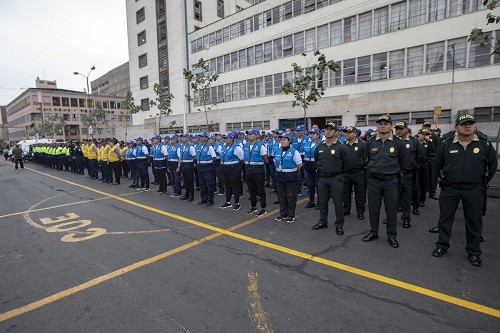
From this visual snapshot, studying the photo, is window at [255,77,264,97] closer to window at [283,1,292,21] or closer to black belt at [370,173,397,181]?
window at [283,1,292,21]

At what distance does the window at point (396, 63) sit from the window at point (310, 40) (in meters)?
6.52

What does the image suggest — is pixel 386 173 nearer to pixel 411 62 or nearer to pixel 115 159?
pixel 115 159

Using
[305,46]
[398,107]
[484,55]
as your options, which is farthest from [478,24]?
[305,46]

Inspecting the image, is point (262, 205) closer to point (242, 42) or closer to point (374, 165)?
point (374, 165)

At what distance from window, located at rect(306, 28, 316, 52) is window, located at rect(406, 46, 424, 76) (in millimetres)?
7608

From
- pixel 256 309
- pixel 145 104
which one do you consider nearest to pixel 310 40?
pixel 256 309

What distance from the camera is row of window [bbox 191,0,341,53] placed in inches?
957

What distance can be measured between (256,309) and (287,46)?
26.3 m

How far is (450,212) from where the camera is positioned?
453cm

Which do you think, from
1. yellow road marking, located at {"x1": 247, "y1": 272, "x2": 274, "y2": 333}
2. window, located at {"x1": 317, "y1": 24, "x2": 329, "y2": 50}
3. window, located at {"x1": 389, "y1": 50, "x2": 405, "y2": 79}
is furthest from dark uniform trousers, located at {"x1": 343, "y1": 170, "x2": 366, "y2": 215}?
window, located at {"x1": 317, "y1": 24, "x2": 329, "y2": 50}

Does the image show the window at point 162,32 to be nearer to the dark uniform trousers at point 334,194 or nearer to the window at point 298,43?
the window at point 298,43

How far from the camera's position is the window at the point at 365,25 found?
2092 cm

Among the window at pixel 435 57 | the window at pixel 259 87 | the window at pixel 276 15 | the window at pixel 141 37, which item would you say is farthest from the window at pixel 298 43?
the window at pixel 141 37

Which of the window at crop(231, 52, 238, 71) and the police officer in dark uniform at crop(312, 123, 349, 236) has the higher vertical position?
the window at crop(231, 52, 238, 71)
